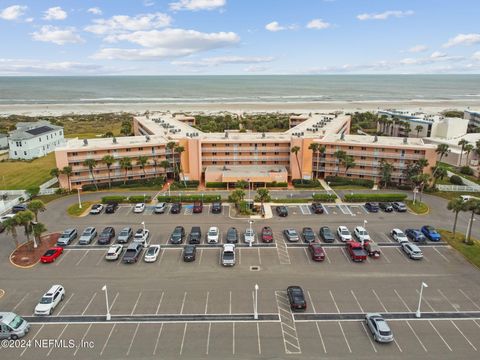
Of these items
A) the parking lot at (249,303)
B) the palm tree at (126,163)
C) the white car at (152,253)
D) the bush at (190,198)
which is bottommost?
the parking lot at (249,303)

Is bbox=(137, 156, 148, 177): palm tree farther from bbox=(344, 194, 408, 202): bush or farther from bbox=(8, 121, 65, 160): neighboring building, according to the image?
bbox=(8, 121, 65, 160): neighboring building

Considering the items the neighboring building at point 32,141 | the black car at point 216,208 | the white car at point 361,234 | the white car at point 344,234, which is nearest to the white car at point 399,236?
the white car at point 361,234

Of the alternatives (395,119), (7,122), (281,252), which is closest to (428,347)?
(281,252)

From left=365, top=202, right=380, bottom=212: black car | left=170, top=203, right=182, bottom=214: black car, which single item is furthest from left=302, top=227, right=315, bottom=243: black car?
left=170, top=203, right=182, bottom=214: black car

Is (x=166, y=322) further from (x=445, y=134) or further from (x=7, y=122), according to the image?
(x=7, y=122)

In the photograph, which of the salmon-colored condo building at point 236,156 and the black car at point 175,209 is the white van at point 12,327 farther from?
the salmon-colored condo building at point 236,156
